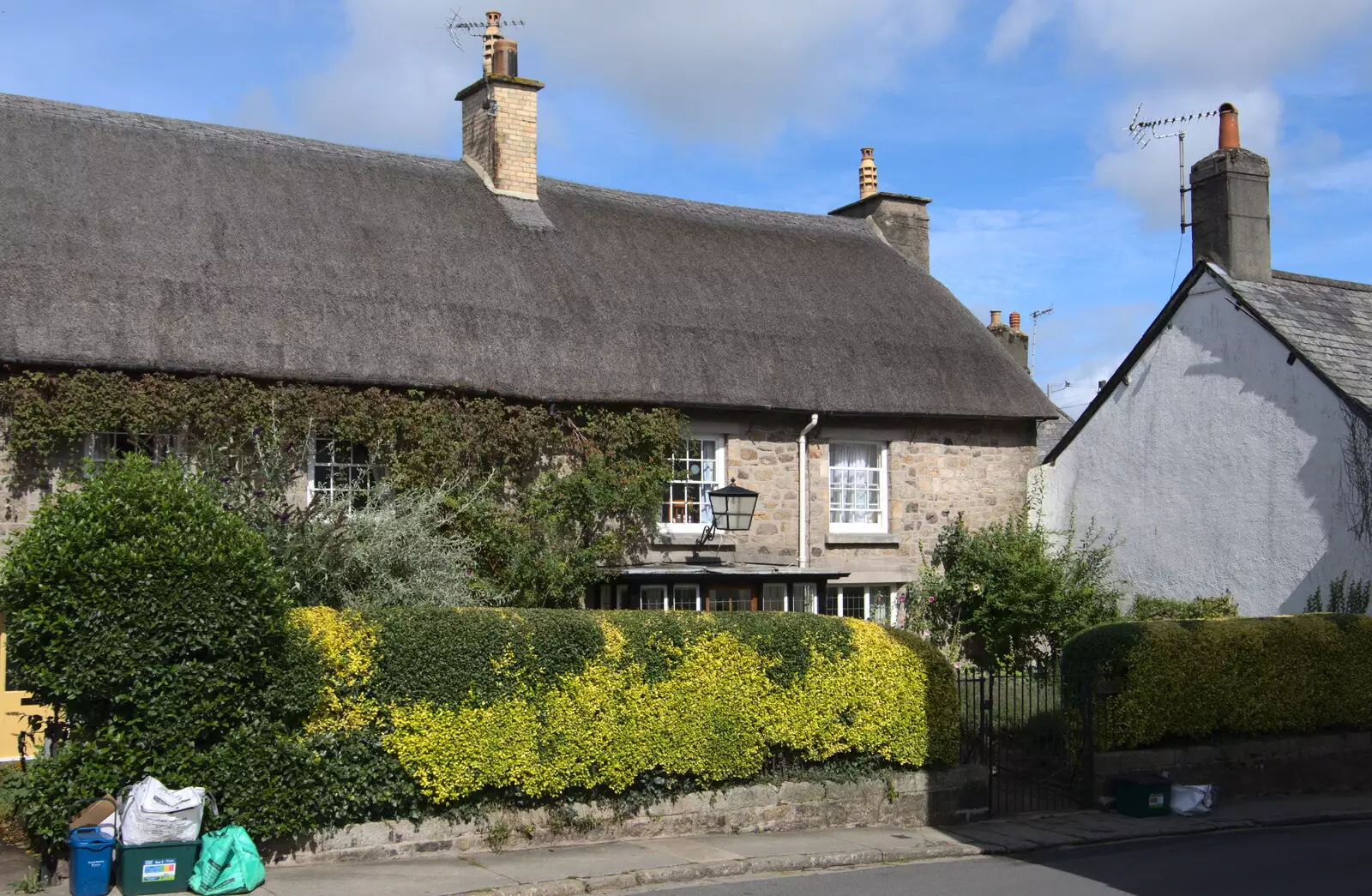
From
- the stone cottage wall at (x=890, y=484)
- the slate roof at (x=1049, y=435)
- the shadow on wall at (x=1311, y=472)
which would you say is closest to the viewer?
the shadow on wall at (x=1311, y=472)

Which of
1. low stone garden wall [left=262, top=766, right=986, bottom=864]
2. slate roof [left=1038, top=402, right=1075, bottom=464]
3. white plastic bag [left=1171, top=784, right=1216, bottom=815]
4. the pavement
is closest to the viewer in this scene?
the pavement

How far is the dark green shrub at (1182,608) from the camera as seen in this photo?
17656 mm

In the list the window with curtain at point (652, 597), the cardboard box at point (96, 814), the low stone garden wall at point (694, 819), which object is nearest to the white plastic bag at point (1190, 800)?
the low stone garden wall at point (694, 819)

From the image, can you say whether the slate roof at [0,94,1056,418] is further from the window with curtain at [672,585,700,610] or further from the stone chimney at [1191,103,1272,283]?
the stone chimney at [1191,103,1272,283]

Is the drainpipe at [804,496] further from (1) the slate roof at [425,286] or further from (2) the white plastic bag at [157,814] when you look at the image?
(2) the white plastic bag at [157,814]

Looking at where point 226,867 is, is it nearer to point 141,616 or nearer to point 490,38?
point 141,616

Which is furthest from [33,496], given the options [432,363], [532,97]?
[532,97]

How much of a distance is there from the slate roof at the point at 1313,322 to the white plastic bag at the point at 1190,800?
552cm

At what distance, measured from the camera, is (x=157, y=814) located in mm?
8695

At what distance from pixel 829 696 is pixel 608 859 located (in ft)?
9.02

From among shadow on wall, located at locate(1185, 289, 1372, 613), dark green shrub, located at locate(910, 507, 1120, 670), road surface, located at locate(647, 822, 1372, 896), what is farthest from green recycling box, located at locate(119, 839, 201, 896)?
shadow on wall, located at locate(1185, 289, 1372, 613)

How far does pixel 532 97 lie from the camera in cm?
2005

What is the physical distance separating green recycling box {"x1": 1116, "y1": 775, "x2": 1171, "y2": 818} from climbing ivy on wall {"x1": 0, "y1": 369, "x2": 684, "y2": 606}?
6.42 metres

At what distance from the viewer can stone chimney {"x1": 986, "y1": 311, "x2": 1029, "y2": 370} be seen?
92.0ft
